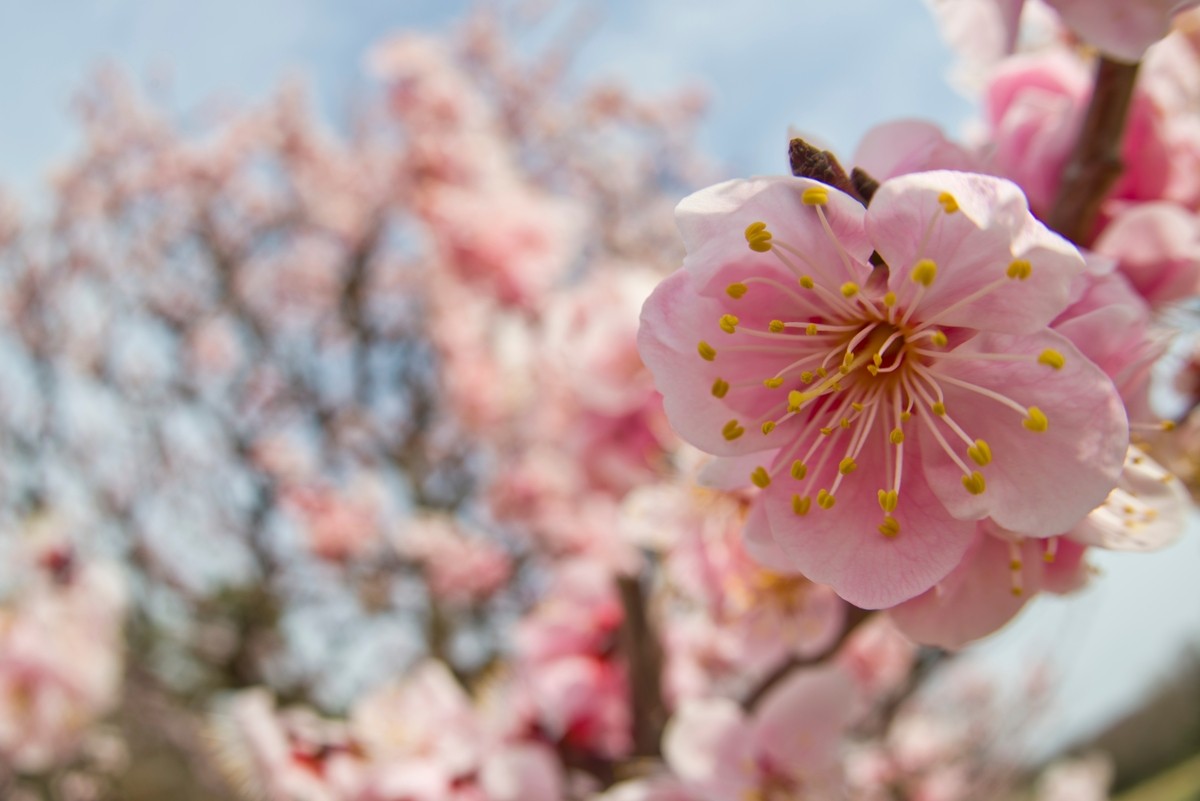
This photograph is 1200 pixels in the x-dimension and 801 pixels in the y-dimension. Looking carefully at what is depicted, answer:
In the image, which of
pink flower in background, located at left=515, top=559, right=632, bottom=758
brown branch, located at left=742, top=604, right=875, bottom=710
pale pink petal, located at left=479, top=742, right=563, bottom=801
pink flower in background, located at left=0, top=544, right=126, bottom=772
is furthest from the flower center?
pink flower in background, located at left=0, top=544, right=126, bottom=772

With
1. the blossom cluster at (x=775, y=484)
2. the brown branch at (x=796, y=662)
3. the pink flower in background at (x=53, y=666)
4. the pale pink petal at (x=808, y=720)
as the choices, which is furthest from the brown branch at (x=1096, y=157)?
the pink flower in background at (x=53, y=666)

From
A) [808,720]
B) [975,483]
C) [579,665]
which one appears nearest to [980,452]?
[975,483]

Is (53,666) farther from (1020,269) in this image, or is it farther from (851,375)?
(1020,269)

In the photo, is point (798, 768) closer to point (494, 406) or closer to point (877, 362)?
point (877, 362)

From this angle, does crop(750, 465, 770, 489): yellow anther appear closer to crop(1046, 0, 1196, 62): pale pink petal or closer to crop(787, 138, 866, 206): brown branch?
crop(787, 138, 866, 206): brown branch

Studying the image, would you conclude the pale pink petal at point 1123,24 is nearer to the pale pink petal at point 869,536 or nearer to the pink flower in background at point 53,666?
the pale pink petal at point 869,536

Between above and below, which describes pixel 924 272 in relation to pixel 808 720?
above
